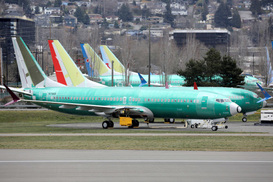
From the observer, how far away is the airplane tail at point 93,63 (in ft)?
344

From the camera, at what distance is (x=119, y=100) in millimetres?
52844

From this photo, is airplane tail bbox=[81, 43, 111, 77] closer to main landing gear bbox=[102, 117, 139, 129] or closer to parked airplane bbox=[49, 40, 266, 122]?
parked airplane bbox=[49, 40, 266, 122]

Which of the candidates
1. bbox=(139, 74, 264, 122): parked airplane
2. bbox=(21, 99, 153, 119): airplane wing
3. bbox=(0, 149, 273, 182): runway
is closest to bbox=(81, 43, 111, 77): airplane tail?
bbox=(139, 74, 264, 122): parked airplane

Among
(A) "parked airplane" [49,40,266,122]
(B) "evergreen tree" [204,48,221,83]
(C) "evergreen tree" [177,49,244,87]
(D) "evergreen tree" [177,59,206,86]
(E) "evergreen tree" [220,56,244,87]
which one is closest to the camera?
(A) "parked airplane" [49,40,266,122]

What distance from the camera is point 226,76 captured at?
7956cm

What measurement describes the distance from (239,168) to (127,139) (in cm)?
1467

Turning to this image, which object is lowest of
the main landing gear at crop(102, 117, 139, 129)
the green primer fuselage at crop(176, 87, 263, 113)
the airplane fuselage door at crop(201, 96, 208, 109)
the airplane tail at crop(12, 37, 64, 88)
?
the main landing gear at crop(102, 117, 139, 129)

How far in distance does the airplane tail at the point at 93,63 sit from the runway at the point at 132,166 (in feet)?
242

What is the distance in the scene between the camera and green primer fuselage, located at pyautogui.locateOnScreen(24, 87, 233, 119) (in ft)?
159

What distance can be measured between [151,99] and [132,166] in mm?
25348

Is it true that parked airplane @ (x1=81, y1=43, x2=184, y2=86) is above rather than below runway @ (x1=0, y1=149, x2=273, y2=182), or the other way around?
below

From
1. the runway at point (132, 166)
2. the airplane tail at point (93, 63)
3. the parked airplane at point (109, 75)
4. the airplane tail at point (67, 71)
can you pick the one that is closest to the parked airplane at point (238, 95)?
the airplane tail at point (67, 71)

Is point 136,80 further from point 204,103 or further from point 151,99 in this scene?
point 204,103

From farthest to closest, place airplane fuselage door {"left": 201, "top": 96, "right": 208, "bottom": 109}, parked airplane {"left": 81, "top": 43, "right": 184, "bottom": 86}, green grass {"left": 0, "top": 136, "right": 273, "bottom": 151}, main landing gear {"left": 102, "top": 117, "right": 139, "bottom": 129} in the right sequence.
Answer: parked airplane {"left": 81, "top": 43, "right": 184, "bottom": 86}, main landing gear {"left": 102, "top": 117, "right": 139, "bottom": 129}, airplane fuselage door {"left": 201, "top": 96, "right": 208, "bottom": 109}, green grass {"left": 0, "top": 136, "right": 273, "bottom": 151}
